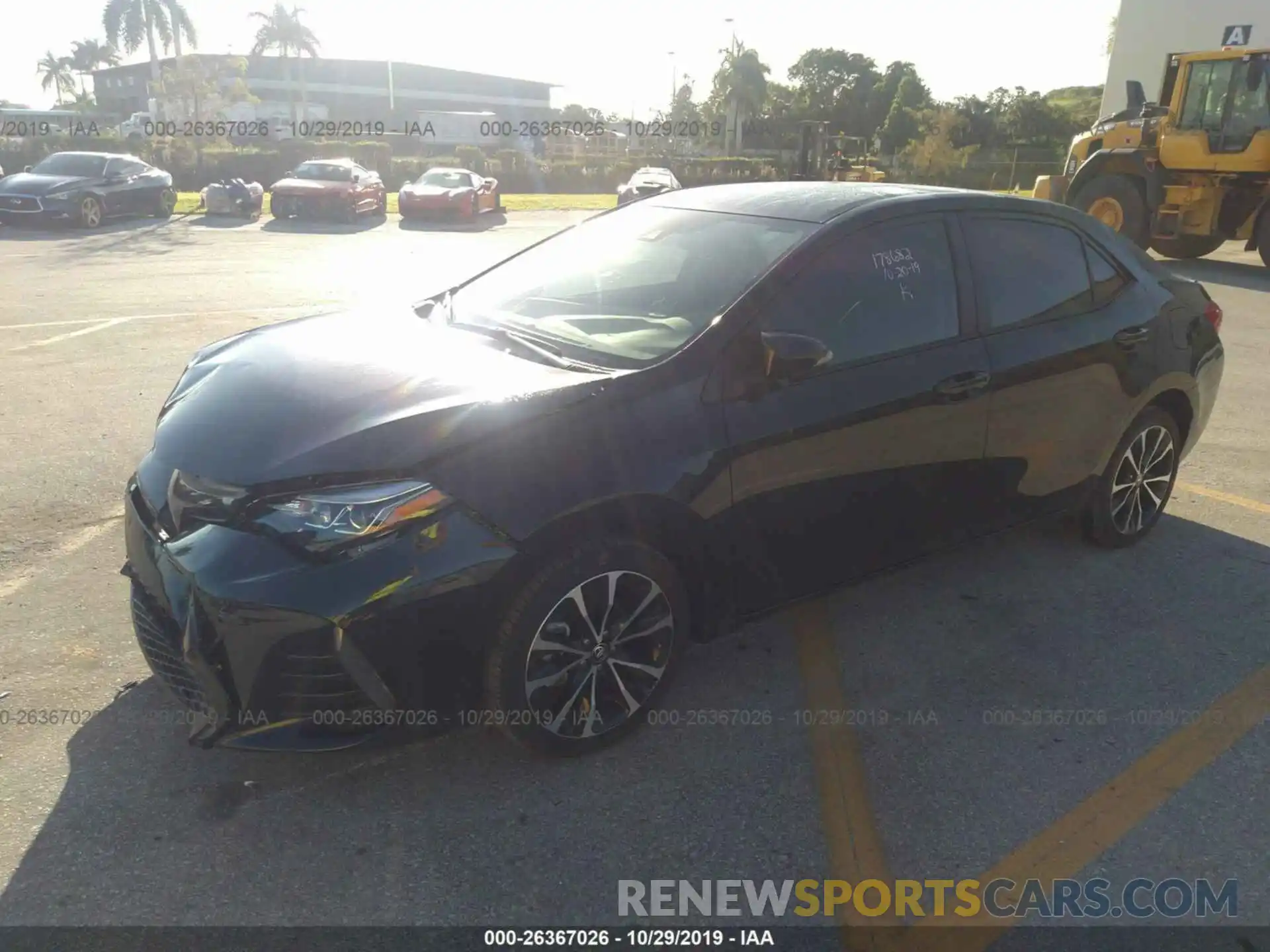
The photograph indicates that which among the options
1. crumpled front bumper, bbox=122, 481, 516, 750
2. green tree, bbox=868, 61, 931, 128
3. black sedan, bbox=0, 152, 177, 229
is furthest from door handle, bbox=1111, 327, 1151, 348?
green tree, bbox=868, 61, 931, 128

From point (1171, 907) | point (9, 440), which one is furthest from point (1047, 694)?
point (9, 440)

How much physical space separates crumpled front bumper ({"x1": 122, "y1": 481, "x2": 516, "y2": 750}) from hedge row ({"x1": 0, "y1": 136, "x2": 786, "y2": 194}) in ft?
112

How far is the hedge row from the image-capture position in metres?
33.1

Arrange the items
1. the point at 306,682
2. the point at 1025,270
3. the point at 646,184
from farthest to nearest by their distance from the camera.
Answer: the point at 646,184 < the point at 1025,270 < the point at 306,682

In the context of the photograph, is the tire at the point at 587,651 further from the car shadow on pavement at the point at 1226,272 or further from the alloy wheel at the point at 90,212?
the alloy wheel at the point at 90,212

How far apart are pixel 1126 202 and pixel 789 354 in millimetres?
15560

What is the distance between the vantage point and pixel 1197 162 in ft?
50.1

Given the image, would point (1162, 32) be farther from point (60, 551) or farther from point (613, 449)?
point (60, 551)

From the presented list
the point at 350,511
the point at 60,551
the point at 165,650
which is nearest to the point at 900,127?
the point at 60,551

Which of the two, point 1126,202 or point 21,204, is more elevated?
point 1126,202

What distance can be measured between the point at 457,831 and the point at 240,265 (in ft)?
42.9

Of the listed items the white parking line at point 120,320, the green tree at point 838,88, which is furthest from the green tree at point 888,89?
the white parking line at point 120,320

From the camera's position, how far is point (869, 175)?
90.4ft

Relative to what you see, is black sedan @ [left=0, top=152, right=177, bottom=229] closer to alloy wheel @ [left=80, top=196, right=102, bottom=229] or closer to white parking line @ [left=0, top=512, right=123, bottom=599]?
alloy wheel @ [left=80, top=196, right=102, bottom=229]
